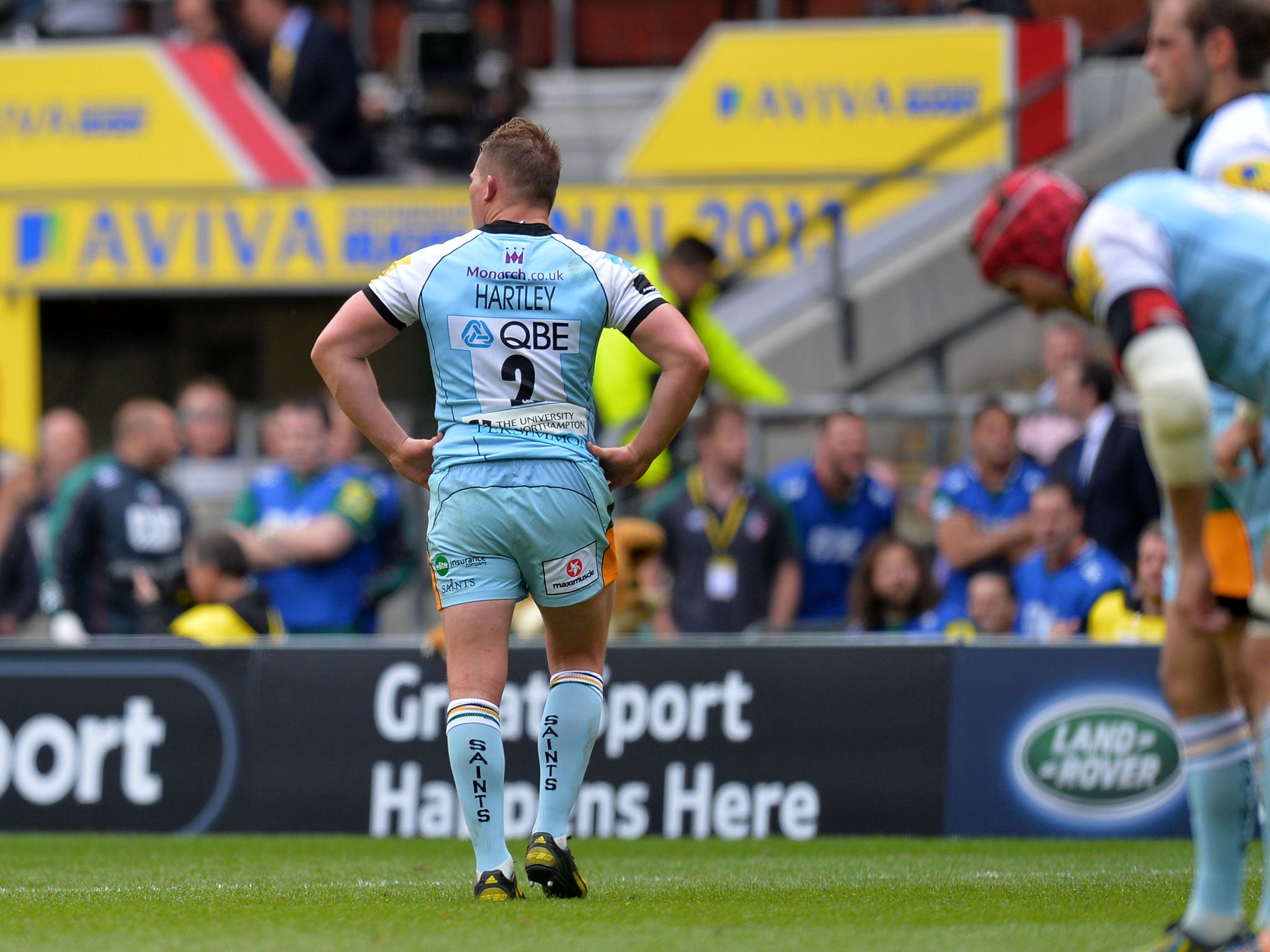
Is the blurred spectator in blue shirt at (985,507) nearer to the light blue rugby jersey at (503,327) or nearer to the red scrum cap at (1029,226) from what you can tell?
the light blue rugby jersey at (503,327)

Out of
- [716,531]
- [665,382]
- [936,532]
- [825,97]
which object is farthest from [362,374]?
[825,97]

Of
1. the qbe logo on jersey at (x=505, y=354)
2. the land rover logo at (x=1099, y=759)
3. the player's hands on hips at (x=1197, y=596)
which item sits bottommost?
the land rover logo at (x=1099, y=759)

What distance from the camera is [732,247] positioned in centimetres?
1317

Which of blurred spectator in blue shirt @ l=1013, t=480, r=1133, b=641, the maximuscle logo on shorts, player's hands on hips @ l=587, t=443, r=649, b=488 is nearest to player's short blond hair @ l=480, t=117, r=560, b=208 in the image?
player's hands on hips @ l=587, t=443, r=649, b=488

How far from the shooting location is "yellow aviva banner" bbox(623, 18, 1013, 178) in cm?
1342

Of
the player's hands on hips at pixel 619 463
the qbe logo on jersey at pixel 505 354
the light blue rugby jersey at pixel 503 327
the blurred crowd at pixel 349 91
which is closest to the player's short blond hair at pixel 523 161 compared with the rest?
the light blue rugby jersey at pixel 503 327

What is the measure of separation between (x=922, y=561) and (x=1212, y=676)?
5.42 meters

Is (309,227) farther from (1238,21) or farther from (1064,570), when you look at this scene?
(1238,21)

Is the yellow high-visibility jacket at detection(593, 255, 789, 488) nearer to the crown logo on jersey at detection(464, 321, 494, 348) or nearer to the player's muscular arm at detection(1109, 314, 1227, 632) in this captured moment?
the crown logo on jersey at detection(464, 321, 494, 348)

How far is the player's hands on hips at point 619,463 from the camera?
5730 millimetres

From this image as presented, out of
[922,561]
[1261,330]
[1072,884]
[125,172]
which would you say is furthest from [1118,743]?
[125,172]

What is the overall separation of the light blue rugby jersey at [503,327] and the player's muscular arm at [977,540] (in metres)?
4.87

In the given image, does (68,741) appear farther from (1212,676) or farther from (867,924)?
(1212,676)

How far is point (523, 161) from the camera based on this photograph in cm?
563
